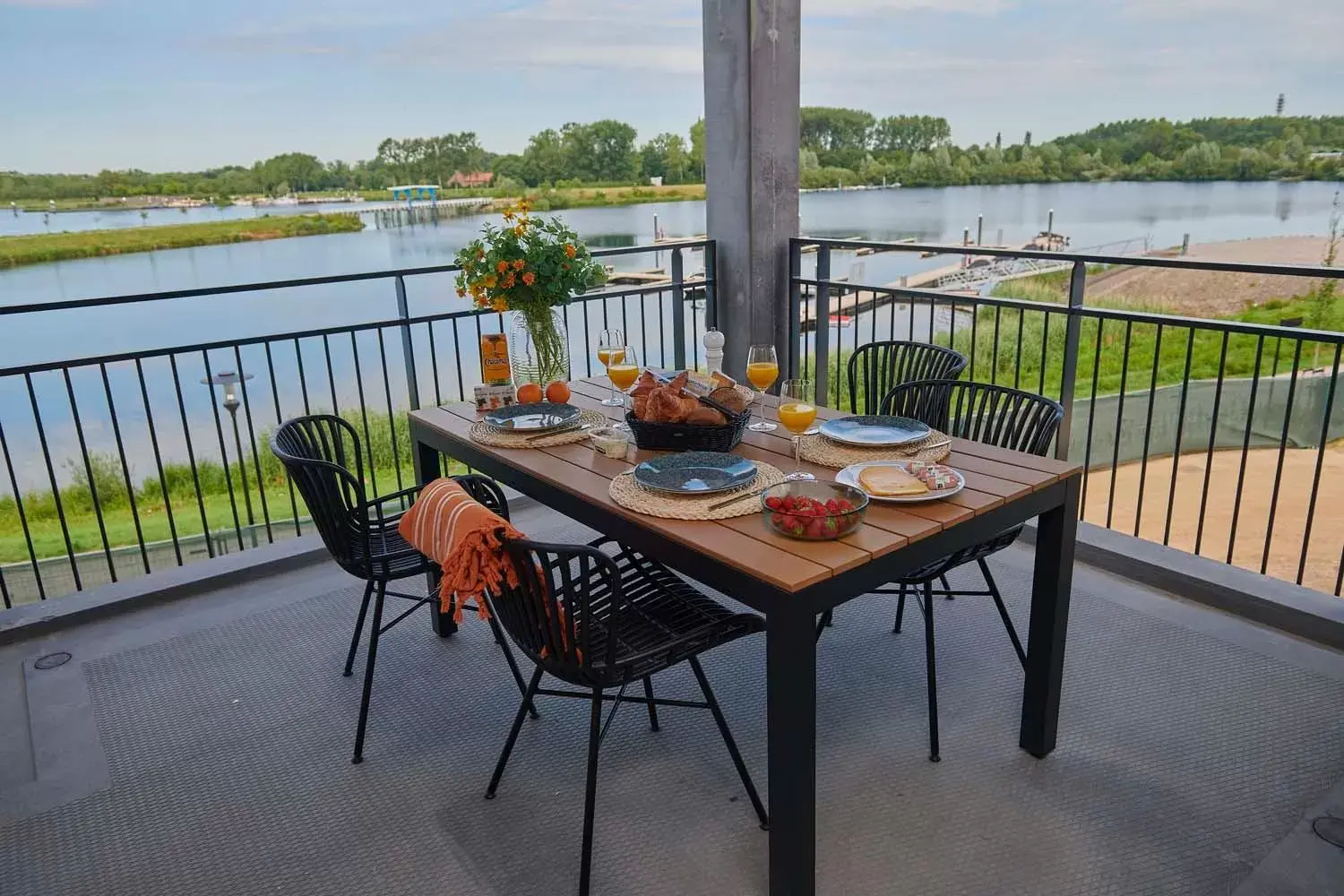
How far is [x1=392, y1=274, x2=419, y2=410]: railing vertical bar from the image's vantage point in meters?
3.54

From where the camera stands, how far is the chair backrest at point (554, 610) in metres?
1.62

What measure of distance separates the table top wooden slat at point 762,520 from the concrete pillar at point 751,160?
2.23 m

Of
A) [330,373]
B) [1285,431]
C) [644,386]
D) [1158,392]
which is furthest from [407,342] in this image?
[1158,392]

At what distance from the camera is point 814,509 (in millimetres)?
1676

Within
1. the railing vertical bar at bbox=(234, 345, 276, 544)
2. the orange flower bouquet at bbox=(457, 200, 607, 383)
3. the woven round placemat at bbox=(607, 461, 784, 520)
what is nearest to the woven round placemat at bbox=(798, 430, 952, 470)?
the woven round placemat at bbox=(607, 461, 784, 520)

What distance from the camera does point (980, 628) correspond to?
2844 mm

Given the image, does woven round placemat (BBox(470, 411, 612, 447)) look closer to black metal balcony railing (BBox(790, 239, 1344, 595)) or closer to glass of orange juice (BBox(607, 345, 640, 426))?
glass of orange juice (BBox(607, 345, 640, 426))

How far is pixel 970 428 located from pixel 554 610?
1.64 meters

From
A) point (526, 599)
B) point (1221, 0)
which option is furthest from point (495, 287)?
point (1221, 0)

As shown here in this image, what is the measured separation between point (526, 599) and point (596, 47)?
397 inches

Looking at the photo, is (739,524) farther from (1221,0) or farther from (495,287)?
(1221,0)

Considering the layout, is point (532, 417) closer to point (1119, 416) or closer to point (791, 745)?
point (791, 745)

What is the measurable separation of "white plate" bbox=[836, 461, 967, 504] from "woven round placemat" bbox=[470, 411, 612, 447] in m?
0.80

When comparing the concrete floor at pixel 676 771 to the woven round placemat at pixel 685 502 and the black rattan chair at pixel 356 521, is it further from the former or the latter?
the woven round placemat at pixel 685 502
